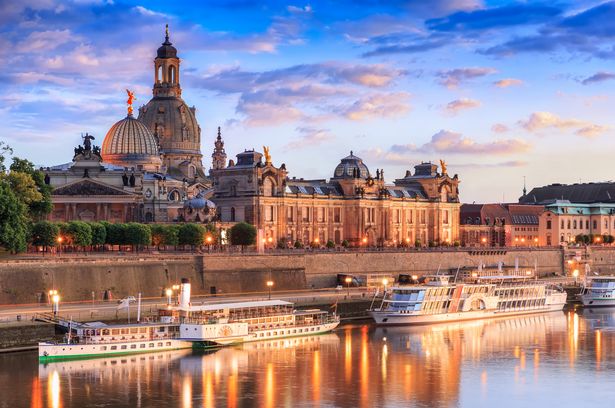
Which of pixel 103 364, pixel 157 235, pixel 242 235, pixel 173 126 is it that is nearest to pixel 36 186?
pixel 157 235

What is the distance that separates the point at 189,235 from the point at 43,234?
1596cm

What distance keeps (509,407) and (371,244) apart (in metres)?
77.2

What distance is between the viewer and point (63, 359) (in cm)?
6050

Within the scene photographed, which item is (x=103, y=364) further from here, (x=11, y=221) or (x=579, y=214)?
(x=579, y=214)

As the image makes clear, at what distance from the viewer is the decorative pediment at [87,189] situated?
11194 centimetres

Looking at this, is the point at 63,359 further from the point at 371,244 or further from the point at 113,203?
the point at 371,244

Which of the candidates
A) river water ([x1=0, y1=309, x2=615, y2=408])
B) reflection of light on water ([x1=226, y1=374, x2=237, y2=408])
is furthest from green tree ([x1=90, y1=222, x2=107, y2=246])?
reflection of light on water ([x1=226, y1=374, x2=237, y2=408])

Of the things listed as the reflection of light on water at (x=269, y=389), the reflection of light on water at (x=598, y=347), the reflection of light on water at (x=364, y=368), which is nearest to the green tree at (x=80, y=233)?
the reflection of light on water at (x=364, y=368)

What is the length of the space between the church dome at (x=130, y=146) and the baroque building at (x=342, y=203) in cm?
1252

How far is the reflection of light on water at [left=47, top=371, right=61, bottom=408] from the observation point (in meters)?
50.7

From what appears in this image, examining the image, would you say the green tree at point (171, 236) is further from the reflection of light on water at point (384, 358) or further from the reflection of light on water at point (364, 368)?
the reflection of light on water at point (384, 358)

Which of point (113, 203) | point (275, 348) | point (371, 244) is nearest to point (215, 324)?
point (275, 348)

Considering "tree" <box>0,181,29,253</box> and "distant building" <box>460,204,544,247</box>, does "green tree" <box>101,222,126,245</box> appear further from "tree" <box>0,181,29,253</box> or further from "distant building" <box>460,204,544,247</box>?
"distant building" <box>460,204,544,247</box>

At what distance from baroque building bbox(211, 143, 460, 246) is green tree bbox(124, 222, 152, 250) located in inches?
649
